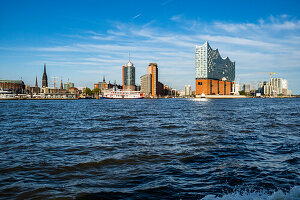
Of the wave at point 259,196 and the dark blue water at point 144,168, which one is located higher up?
the wave at point 259,196

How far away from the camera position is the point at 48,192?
653 cm

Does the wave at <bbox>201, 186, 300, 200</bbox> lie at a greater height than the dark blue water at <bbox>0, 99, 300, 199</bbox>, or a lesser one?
greater

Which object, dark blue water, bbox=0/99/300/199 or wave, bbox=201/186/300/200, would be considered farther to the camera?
dark blue water, bbox=0/99/300/199

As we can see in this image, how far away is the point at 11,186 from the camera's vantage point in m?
6.99

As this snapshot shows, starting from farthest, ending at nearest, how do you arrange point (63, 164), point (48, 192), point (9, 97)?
point (9, 97), point (63, 164), point (48, 192)

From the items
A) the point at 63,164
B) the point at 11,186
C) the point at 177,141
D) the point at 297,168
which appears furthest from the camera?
the point at 177,141

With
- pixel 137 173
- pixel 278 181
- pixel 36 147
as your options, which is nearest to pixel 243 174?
pixel 278 181

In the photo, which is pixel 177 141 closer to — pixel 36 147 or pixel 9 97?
pixel 36 147

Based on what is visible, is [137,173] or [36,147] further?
[36,147]

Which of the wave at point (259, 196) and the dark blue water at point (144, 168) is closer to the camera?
the wave at point (259, 196)

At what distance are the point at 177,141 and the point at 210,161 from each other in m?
4.42

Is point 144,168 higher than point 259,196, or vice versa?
point 259,196

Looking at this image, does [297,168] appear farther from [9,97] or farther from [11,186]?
[9,97]

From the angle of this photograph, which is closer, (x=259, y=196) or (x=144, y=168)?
(x=259, y=196)
